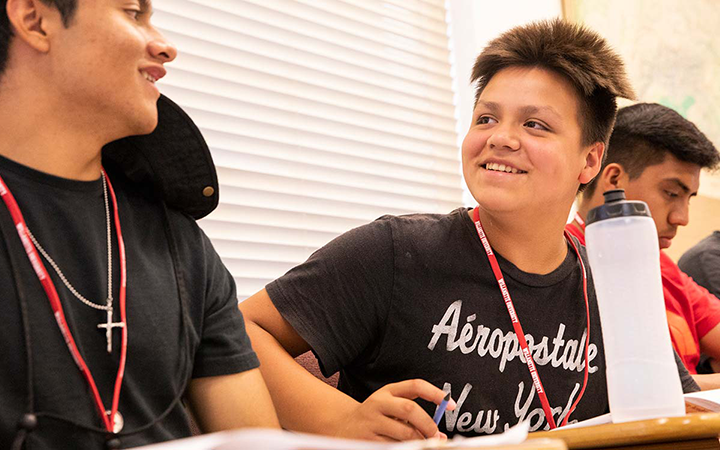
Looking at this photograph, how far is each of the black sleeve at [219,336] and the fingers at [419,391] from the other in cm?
26

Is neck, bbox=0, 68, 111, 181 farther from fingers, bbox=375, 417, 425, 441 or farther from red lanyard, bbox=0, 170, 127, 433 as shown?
fingers, bbox=375, 417, 425, 441

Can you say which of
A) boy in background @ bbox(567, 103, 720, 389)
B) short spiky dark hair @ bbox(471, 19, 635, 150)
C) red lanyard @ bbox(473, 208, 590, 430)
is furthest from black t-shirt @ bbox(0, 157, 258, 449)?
boy in background @ bbox(567, 103, 720, 389)

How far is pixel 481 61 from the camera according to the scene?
Answer: 1742 millimetres

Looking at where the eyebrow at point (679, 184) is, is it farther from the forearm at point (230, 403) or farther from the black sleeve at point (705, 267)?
the forearm at point (230, 403)

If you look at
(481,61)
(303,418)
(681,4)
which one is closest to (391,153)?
(481,61)

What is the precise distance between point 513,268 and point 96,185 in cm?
84

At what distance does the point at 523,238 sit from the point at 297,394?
0.59m

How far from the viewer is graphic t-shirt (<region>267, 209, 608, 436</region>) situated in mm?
1459

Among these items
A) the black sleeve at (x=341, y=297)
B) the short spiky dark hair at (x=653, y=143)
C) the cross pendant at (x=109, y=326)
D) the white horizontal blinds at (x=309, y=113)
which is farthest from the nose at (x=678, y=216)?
the cross pendant at (x=109, y=326)

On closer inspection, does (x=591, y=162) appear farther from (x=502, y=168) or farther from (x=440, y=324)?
(x=440, y=324)

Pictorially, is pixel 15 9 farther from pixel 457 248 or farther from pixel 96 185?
pixel 457 248

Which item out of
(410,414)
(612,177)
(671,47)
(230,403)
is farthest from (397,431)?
(671,47)

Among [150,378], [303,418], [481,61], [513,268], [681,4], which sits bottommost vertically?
[303,418]

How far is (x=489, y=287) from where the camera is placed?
5.10 ft
